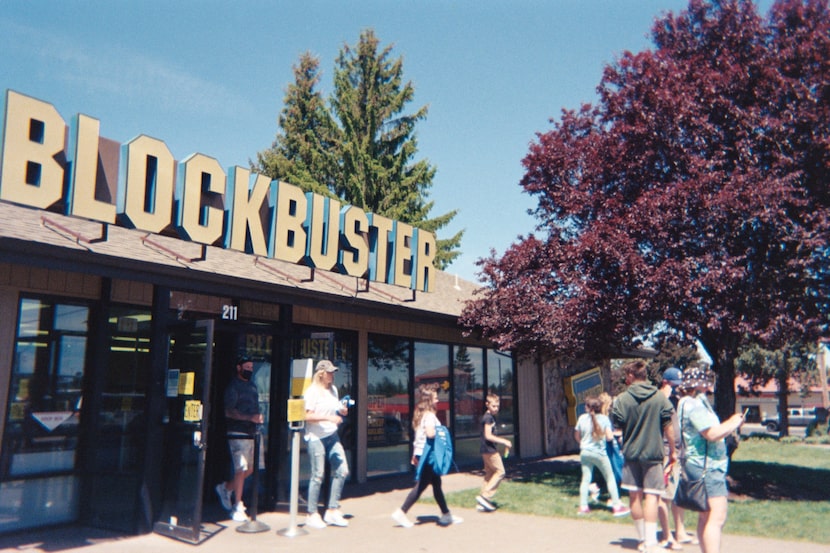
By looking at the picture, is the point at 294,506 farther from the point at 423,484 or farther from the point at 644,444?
the point at 644,444

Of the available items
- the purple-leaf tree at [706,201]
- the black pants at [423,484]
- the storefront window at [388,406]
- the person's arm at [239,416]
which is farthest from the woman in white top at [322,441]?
the purple-leaf tree at [706,201]

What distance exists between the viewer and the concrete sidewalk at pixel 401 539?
261 inches

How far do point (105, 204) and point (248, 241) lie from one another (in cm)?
215

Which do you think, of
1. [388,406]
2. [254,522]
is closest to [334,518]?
[254,522]

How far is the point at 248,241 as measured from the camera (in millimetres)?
8875

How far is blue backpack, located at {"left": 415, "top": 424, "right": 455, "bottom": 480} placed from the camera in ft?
25.4

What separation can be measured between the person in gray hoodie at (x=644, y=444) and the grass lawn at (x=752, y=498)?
2.01m

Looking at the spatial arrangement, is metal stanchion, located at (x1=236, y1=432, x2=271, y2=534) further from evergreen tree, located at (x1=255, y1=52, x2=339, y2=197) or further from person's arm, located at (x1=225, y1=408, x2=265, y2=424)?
evergreen tree, located at (x1=255, y1=52, x2=339, y2=197)

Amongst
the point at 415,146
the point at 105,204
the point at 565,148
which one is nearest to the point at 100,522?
the point at 105,204

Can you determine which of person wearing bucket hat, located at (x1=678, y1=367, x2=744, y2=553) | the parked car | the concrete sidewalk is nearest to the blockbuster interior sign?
the concrete sidewalk

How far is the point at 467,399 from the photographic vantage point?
47.1 ft

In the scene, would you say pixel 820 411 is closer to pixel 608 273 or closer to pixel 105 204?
pixel 608 273

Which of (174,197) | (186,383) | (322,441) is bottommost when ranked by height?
(322,441)

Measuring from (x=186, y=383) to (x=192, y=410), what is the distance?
1.07 ft
